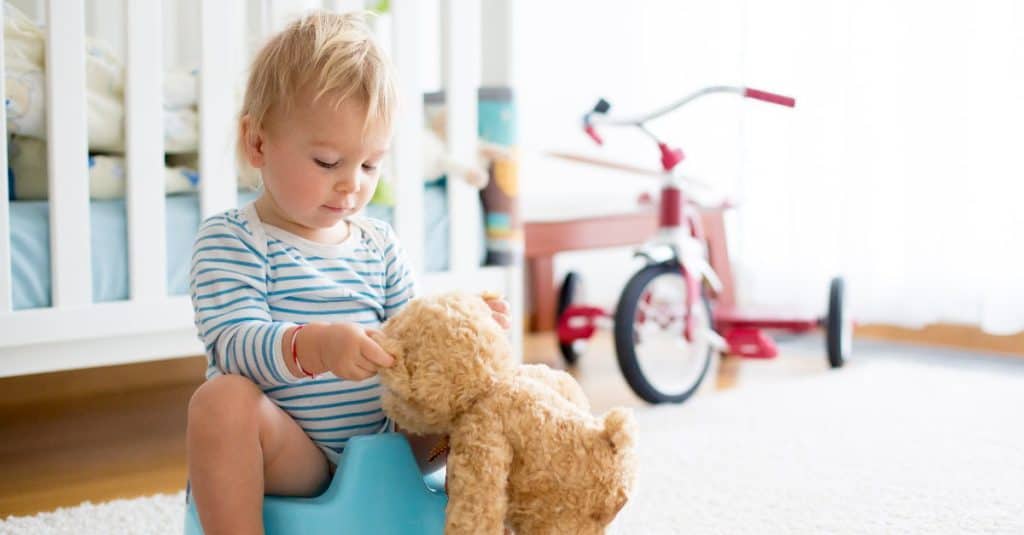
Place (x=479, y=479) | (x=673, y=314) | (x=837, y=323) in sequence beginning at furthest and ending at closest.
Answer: (x=837, y=323) → (x=673, y=314) → (x=479, y=479)

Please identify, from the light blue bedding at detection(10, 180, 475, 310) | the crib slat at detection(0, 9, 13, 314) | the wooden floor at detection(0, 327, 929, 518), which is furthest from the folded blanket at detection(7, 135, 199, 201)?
the wooden floor at detection(0, 327, 929, 518)

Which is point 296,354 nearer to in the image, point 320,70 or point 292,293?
point 292,293

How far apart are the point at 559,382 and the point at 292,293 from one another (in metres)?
0.24

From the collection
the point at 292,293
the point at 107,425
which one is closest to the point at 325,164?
the point at 292,293

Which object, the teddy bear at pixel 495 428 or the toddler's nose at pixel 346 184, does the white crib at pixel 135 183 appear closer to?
the toddler's nose at pixel 346 184

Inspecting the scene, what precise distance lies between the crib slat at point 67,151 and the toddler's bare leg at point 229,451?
52cm

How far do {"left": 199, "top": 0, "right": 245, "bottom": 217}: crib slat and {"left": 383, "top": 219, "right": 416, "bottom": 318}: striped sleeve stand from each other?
0.45m

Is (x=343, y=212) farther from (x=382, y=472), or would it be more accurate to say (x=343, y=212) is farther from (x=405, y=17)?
(x=405, y=17)

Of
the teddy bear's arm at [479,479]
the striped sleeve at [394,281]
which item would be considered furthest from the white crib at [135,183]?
the teddy bear's arm at [479,479]

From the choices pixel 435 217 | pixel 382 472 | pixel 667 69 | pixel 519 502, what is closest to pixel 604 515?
pixel 519 502

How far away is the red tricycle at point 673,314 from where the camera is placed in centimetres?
167

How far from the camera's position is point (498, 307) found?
0.85m

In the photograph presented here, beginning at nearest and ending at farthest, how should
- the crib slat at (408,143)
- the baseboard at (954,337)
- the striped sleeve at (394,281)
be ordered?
the striped sleeve at (394,281), the crib slat at (408,143), the baseboard at (954,337)

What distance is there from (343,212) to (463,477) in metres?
0.26
